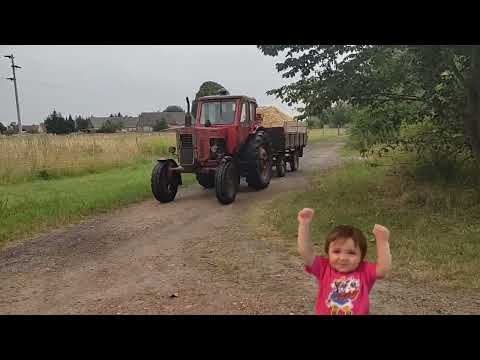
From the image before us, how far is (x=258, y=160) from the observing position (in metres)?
9.94

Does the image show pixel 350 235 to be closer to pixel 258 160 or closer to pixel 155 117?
pixel 258 160

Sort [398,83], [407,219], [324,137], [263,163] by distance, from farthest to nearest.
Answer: [324,137] < [263,163] < [398,83] < [407,219]

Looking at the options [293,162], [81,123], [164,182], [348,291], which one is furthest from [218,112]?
[81,123]

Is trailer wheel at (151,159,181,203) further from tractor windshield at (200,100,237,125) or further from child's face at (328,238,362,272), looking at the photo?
child's face at (328,238,362,272)

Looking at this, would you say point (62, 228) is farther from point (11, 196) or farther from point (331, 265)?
point (331, 265)

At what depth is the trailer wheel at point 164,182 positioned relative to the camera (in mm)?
8961

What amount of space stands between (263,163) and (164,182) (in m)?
2.66

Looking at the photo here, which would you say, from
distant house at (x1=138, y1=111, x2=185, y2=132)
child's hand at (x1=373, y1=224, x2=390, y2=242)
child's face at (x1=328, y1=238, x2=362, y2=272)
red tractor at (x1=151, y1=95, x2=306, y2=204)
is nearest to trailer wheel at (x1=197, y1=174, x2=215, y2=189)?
red tractor at (x1=151, y1=95, x2=306, y2=204)

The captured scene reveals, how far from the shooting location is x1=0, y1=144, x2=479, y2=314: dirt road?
3.87 meters

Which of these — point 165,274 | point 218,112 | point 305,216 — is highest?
point 218,112

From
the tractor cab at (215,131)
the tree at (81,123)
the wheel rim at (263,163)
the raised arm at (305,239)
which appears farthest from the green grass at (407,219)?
the tree at (81,123)

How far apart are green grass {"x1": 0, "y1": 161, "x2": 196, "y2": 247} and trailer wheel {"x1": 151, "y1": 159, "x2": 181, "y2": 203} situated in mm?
885
